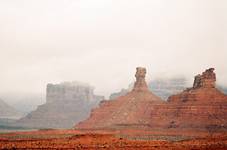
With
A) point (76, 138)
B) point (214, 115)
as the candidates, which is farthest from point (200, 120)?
point (76, 138)

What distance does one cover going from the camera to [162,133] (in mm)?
189375

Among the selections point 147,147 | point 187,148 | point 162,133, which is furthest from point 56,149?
point 162,133

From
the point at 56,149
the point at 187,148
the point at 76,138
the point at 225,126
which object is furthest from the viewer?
the point at 225,126

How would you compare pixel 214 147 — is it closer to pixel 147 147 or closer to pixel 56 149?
pixel 147 147

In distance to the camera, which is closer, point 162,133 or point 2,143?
point 2,143

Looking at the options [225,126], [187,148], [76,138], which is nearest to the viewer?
[187,148]

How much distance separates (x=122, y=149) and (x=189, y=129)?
8545 cm

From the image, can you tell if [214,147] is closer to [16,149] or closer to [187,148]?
[187,148]

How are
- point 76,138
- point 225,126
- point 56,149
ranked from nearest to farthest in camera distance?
point 56,149, point 76,138, point 225,126

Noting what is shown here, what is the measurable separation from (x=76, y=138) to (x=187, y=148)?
25028 millimetres

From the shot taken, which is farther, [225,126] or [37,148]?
[225,126]

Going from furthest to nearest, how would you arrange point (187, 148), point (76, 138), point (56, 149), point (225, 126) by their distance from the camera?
point (225, 126) → point (76, 138) → point (187, 148) → point (56, 149)

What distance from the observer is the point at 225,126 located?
620 ft

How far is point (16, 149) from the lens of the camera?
359 feet
